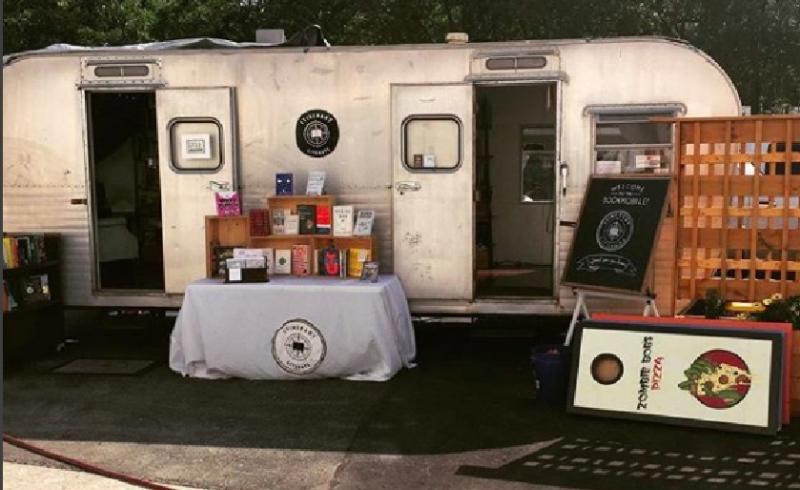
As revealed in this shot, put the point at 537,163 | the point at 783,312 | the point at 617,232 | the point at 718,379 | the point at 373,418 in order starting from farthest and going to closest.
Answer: the point at 537,163 → the point at 617,232 → the point at 373,418 → the point at 783,312 → the point at 718,379

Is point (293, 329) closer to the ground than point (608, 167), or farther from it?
closer to the ground

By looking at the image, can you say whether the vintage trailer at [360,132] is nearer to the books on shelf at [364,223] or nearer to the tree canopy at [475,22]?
the books on shelf at [364,223]

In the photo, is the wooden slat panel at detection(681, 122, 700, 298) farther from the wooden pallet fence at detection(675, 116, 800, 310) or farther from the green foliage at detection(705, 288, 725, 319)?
the green foliage at detection(705, 288, 725, 319)

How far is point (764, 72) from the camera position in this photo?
1758 centimetres

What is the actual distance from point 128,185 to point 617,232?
6492 mm

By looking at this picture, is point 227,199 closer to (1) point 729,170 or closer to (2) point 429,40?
(1) point 729,170

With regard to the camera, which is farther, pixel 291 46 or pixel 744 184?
pixel 291 46

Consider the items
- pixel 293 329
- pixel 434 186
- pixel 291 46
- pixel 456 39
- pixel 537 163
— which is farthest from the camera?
pixel 537 163

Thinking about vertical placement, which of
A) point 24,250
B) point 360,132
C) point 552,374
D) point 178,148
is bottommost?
point 552,374

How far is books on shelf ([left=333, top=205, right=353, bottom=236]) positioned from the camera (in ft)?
23.1

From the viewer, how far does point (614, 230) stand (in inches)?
255

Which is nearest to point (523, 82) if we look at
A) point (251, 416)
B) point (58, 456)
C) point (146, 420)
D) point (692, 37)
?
point (251, 416)

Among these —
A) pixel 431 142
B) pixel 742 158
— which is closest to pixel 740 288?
pixel 742 158

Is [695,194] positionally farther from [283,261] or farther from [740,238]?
[283,261]
